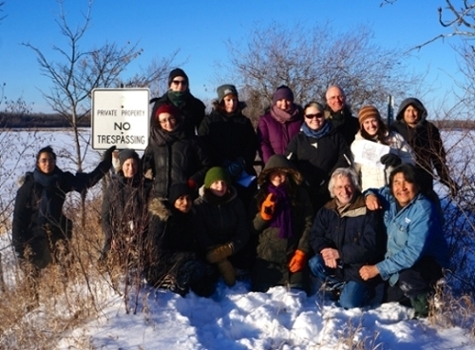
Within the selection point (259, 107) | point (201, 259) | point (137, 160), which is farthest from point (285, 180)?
point (259, 107)

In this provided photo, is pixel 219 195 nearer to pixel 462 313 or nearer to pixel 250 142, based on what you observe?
pixel 250 142

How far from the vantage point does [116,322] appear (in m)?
4.44

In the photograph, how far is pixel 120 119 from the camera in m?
6.22

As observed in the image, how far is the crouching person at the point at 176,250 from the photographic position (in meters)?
5.05

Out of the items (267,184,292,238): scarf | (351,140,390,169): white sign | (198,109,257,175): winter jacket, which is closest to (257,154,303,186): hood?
(267,184,292,238): scarf

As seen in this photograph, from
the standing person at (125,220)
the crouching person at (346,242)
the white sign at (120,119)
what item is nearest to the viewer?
the standing person at (125,220)

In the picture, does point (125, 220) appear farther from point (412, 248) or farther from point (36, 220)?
point (412, 248)

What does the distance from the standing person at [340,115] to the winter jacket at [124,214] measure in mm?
2294

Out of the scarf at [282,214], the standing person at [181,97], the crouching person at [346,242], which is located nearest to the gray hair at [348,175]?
the crouching person at [346,242]

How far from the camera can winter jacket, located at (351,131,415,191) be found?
5727 mm

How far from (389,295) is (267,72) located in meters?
9.51

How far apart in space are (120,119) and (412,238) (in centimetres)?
341

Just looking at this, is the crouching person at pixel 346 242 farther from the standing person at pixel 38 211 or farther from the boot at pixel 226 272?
the standing person at pixel 38 211

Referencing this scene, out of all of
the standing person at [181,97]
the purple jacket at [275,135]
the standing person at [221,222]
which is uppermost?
the standing person at [181,97]
